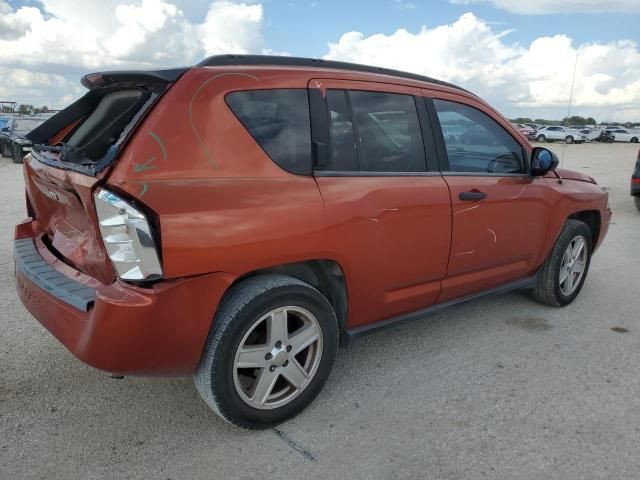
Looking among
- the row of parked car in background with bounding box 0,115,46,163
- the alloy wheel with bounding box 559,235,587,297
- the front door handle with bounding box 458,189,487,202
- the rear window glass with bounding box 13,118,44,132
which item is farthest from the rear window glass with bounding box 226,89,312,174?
the rear window glass with bounding box 13,118,44,132

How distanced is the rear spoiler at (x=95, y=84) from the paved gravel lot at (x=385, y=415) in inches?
55.0

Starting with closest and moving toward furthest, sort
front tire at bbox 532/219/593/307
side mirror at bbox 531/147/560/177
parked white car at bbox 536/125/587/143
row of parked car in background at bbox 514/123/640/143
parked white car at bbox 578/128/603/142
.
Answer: side mirror at bbox 531/147/560/177 → front tire at bbox 532/219/593/307 → parked white car at bbox 536/125/587/143 → row of parked car in background at bbox 514/123/640/143 → parked white car at bbox 578/128/603/142

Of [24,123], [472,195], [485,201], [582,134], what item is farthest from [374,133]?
[582,134]

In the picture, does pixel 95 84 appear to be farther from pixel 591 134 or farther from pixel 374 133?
pixel 591 134

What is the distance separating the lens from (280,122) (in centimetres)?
264

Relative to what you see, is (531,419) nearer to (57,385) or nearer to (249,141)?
(249,141)

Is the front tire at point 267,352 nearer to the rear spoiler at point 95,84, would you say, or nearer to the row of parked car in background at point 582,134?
the rear spoiler at point 95,84

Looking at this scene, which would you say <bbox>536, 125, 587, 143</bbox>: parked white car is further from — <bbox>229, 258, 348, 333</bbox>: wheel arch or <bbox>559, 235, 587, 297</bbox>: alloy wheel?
<bbox>229, 258, 348, 333</bbox>: wheel arch

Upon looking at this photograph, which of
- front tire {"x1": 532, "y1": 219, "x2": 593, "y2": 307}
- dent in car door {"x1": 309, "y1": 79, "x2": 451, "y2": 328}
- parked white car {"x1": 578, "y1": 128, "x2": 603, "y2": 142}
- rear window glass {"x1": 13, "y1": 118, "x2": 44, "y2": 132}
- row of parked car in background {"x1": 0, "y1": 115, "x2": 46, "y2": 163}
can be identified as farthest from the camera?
parked white car {"x1": 578, "y1": 128, "x2": 603, "y2": 142}

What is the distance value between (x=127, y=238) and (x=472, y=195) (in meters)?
2.15

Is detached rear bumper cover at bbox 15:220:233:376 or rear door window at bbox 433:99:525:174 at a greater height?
rear door window at bbox 433:99:525:174

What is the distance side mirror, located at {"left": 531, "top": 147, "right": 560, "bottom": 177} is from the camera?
3842mm

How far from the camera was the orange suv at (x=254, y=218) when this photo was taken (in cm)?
226

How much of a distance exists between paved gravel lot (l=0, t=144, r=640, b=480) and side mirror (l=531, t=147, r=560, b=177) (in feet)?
3.93
